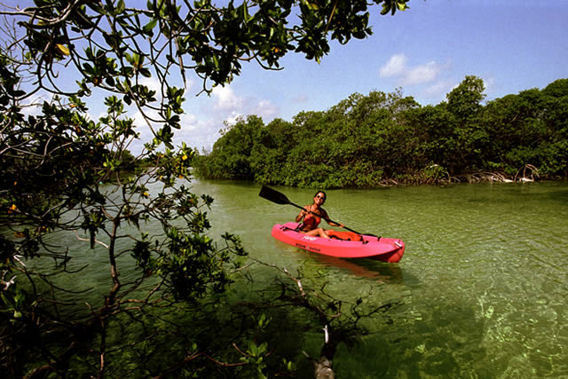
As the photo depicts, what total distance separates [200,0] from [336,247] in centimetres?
488

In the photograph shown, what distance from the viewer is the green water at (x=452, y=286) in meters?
3.04

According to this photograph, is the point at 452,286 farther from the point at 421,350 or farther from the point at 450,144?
the point at 450,144

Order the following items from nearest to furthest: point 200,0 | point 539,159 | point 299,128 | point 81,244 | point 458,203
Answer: point 200,0 < point 81,244 < point 458,203 < point 539,159 < point 299,128

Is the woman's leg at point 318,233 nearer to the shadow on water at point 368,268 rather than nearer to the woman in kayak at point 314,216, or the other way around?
the woman in kayak at point 314,216

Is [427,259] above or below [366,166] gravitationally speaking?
below

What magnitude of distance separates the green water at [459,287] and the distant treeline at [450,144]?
28.4ft

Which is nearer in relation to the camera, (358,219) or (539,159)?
Answer: (358,219)

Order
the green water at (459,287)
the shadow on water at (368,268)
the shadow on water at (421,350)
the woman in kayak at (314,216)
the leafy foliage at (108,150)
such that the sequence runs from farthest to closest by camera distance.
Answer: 1. the woman in kayak at (314,216)
2. the shadow on water at (368,268)
3. the green water at (459,287)
4. the shadow on water at (421,350)
5. the leafy foliage at (108,150)

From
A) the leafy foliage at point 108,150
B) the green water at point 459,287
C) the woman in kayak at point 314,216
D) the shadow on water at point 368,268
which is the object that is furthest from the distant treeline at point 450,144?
the leafy foliage at point 108,150

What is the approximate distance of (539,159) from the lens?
58.4ft

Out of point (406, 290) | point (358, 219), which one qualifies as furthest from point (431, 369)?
point (358, 219)

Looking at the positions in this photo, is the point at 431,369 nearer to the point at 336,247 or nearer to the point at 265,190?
the point at 336,247

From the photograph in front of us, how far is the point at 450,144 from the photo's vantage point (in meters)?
18.7

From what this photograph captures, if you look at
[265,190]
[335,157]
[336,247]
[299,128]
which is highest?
[299,128]
